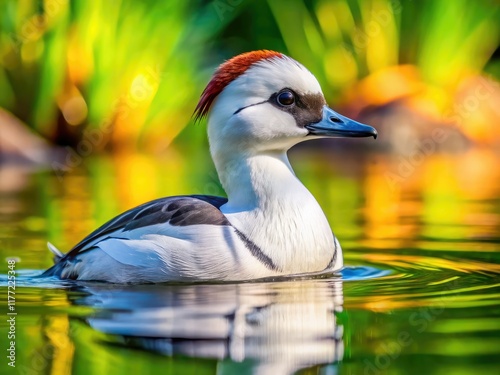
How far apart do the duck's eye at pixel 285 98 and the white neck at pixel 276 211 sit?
314 millimetres

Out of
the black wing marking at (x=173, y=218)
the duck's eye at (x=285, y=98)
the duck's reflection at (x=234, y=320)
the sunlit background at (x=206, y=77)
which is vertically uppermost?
the sunlit background at (x=206, y=77)

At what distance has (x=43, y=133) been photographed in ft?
52.7

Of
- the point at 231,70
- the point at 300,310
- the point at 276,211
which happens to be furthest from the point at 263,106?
the point at 300,310

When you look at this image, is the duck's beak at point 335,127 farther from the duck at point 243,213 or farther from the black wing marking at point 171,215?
the black wing marking at point 171,215

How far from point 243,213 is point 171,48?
1066 cm

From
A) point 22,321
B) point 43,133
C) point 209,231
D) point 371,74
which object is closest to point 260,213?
point 209,231

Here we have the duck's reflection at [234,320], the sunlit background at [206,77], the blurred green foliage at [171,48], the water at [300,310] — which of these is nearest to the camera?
the water at [300,310]

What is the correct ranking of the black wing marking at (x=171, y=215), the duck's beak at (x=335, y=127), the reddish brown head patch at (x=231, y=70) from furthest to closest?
1. the duck's beak at (x=335, y=127)
2. the reddish brown head patch at (x=231, y=70)
3. the black wing marking at (x=171, y=215)

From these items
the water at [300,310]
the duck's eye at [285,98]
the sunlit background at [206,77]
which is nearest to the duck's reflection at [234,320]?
the water at [300,310]

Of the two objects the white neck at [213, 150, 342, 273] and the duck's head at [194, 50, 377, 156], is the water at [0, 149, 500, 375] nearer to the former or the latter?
the white neck at [213, 150, 342, 273]

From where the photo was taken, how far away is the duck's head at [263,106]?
6.37m

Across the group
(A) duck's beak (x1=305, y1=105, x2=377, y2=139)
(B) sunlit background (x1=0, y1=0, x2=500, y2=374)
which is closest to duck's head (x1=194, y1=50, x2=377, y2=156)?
(A) duck's beak (x1=305, y1=105, x2=377, y2=139)

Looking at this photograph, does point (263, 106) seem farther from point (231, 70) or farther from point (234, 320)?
point (234, 320)

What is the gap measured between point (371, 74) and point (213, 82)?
11.4 meters
